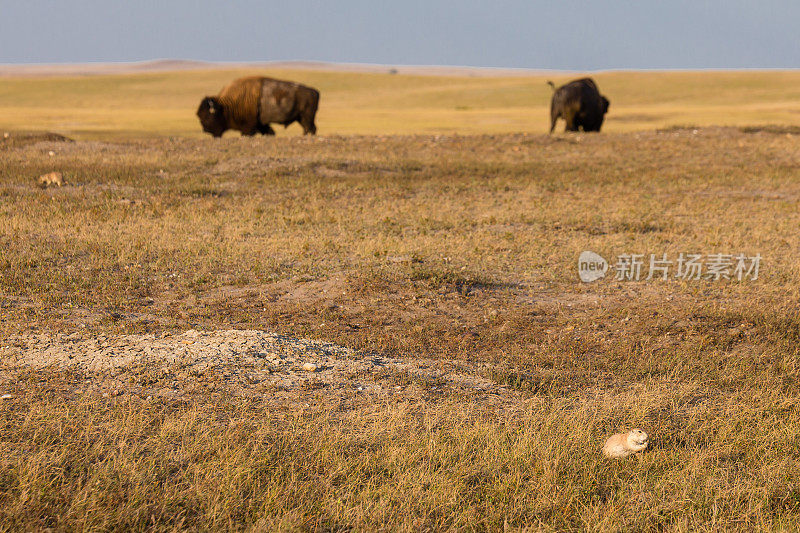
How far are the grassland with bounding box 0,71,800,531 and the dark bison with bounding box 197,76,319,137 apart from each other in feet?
33.0

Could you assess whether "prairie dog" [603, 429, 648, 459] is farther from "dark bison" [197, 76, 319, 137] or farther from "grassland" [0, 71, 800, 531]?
"dark bison" [197, 76, 319, 137]

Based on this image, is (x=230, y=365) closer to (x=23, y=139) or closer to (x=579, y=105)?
(x=23, y=139)

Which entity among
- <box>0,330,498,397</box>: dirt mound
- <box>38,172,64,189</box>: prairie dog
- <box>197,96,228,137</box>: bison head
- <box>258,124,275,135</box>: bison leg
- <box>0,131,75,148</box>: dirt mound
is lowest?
<box>0,330,498,397</box>: dirt mound

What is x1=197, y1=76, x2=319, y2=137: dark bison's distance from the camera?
90.7ft

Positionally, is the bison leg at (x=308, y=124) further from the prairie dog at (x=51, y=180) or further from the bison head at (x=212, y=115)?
the prairie dog at (x=51, y=180)

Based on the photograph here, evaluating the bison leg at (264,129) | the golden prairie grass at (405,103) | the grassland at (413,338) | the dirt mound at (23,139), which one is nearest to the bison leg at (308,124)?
the bison leg at (264,129)

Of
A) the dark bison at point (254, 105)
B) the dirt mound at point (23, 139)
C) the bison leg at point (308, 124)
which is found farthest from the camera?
the bison leg at point (308, 124)

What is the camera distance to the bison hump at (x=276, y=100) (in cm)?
2802

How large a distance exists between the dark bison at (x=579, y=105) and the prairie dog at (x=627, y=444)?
24709 millimetres

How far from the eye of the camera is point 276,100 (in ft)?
91.9

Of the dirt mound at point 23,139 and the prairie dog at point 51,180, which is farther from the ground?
the dirt mound at point 23,139

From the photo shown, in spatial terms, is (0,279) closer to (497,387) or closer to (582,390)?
(497,387)

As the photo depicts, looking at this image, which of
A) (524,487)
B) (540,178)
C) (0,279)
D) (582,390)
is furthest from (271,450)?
(540,178)

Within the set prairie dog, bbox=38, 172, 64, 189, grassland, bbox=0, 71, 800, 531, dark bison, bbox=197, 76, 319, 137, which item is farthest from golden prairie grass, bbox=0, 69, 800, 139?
grassland, bbox=0, 71, 800, 531
